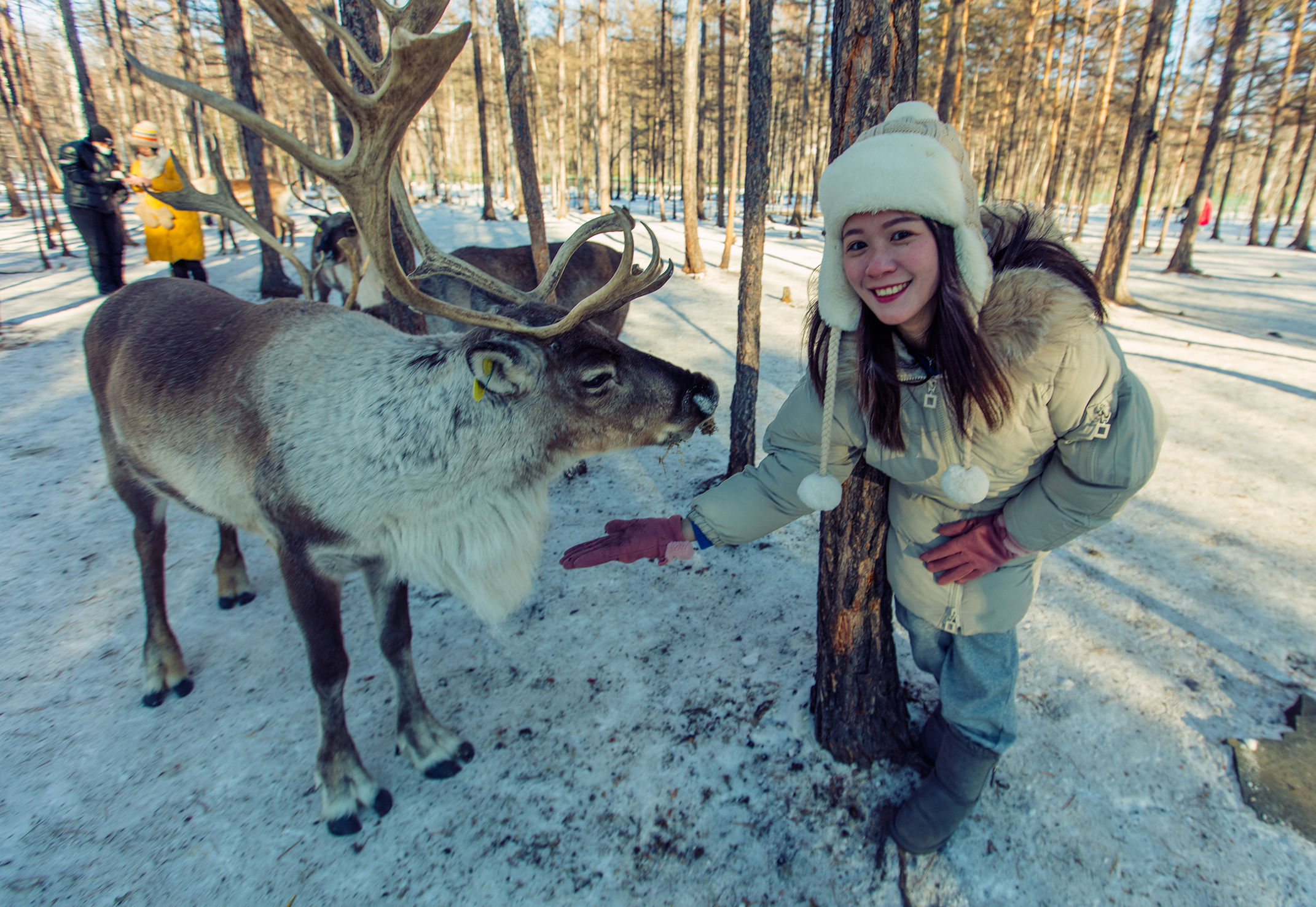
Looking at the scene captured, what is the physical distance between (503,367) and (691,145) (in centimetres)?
1172

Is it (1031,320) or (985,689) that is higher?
(1031,320)

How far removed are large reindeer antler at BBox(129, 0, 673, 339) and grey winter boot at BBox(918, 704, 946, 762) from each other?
1978mm

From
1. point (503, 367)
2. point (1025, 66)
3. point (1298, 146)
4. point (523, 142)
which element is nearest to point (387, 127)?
point (503, 367)

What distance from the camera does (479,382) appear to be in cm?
217

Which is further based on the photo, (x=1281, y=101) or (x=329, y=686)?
(x=1281, y=101)

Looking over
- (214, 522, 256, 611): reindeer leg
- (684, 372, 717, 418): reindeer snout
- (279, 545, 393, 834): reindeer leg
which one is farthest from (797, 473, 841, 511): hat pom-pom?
(214, 522, 256, 611): reindeer leg

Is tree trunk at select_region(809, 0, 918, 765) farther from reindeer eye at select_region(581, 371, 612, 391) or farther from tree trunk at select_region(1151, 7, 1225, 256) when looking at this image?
tree trunk at select_region(1151, 7, 1225, 256)

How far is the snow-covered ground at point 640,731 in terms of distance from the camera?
2.00 metres

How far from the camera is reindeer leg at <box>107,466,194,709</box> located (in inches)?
114

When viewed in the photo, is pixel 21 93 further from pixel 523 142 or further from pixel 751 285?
pixel 751 285

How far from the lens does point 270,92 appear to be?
89.7ft

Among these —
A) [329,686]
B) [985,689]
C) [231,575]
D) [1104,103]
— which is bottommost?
[231,575]

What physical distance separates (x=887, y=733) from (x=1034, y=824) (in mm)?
512

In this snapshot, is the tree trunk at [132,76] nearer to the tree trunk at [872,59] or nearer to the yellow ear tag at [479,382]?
the yellow ear tag at [479,382]
